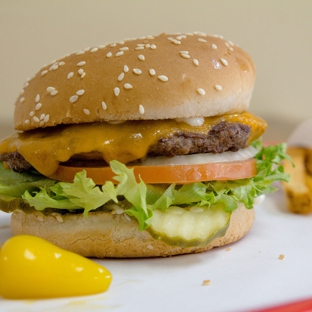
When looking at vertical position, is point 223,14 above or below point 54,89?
above

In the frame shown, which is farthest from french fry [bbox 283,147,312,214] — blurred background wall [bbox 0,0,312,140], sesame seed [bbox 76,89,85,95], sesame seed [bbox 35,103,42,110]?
blurred background wall [bbox 0,0,312,140]

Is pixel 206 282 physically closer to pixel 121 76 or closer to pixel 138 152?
pixel 138 152

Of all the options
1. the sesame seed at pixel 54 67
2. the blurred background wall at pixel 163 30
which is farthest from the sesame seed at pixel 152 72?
the blurred background wall at pixel 163 30

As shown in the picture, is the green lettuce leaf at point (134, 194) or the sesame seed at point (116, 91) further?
the sesame seed at point (116, 91)

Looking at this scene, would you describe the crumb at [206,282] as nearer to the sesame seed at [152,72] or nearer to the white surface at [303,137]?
the sesame seed at [152,72]

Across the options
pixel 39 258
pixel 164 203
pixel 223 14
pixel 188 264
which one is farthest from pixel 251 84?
pixel 223 14

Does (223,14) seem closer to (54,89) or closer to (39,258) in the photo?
(54,89)

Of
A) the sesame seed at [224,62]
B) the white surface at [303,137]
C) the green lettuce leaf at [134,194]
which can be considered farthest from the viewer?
the white surface at [303,137]
